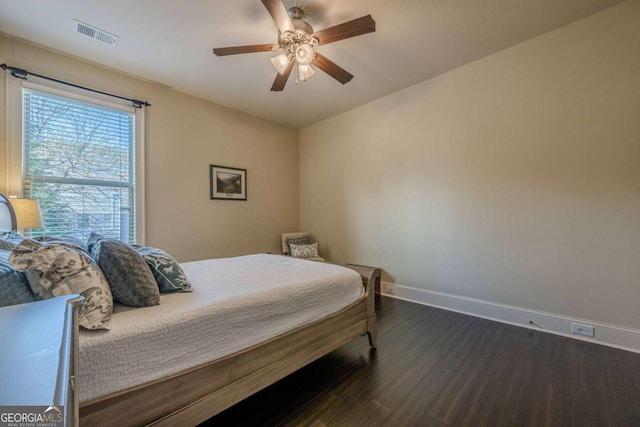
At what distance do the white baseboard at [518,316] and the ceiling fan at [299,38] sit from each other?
2.77 metres

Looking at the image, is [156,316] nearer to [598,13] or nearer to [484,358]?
[484,358]

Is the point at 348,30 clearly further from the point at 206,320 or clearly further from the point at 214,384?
the point at 214,384

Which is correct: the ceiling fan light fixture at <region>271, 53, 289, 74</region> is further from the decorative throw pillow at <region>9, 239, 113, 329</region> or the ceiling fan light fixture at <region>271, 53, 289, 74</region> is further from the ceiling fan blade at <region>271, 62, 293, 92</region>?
the decorative throw pillow at <region>9, 239, 113, 329</region>

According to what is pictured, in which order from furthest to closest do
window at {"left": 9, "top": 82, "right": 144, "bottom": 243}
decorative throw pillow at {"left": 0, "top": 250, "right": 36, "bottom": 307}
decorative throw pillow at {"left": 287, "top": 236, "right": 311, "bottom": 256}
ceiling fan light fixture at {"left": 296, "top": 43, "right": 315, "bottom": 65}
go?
decorative throw pillow at {"left": 287, "top": 236, "right": 311, "bottom": 256} < window at {"left": 9, "top": 82, "right": 144, "bottom": 243} < ceiling fan light fixture at {"left": 296, "top": 43, "right": 315, "bottom": 65} < decorative throw pillow at {"left": 0, "top": 250, "right": 36, "bottom": 307}

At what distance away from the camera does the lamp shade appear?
2.21 metres

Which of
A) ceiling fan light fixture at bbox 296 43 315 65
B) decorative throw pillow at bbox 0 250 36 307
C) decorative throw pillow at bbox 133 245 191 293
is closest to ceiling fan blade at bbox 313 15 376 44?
ceiling fan light fixture at bbox 296 43 315 65

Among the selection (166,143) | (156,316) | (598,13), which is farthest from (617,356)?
(166,143)

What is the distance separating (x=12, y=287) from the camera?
104cm

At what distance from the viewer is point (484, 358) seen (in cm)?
215

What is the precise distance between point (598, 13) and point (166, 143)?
15.2 feet

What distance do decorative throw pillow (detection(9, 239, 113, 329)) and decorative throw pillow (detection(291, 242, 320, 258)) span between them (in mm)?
A: 3158

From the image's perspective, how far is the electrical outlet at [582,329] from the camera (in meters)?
2.37

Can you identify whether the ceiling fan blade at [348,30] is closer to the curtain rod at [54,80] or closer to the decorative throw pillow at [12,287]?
the decorative throw pillow at [12,287]

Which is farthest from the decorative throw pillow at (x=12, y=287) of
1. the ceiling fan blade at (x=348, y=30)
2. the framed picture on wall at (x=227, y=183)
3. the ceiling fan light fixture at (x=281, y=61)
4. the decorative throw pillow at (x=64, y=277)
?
the framed picture on wall at (x=227, y=183)
